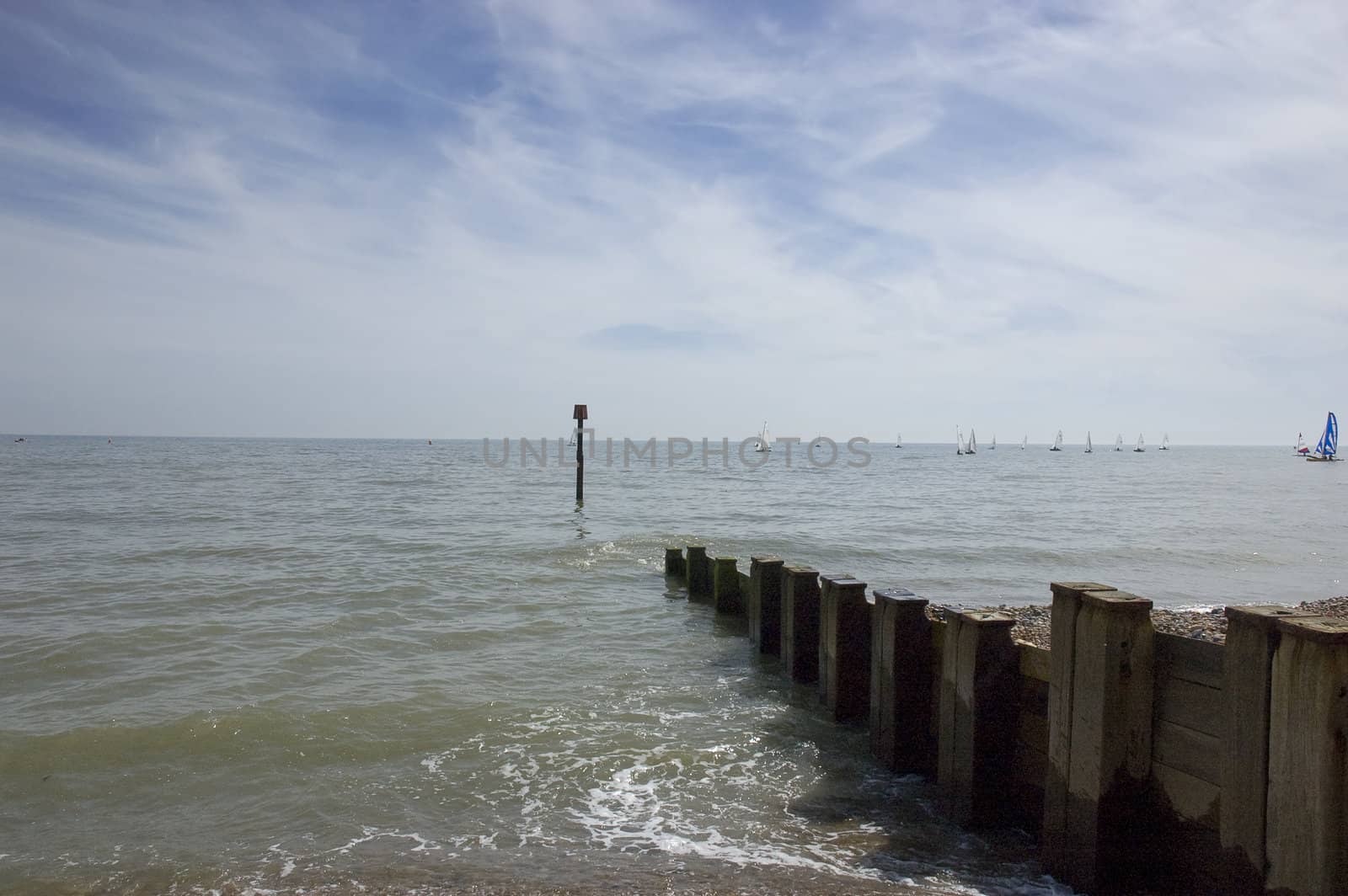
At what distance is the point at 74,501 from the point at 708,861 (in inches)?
1351

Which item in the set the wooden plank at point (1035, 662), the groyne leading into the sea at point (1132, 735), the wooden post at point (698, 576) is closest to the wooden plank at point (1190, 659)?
the groyne leading into the sea at point (1132, 735)

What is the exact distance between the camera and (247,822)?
6191 millimetres

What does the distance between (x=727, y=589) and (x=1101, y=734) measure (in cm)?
838

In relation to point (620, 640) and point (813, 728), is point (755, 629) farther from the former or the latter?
point (813, 728)

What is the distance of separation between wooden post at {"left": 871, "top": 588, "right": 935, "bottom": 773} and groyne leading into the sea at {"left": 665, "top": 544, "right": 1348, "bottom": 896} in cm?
1

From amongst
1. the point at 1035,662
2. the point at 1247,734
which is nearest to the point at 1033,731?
the point at 1035,662

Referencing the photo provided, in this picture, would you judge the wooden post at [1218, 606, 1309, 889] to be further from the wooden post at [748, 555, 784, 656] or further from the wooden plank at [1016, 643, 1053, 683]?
the wooden post at [748, 555, 784, 656]

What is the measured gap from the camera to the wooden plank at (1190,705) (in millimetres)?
4312

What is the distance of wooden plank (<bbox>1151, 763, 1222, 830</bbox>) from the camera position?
14.4ft

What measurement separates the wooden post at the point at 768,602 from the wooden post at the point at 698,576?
3.74 m

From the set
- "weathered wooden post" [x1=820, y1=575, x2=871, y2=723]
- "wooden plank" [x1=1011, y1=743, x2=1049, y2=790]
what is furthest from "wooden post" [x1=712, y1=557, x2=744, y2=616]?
"wooden plank" [x1=1011, y1=743, x2=1049, y2=790]

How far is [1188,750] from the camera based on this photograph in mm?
4465

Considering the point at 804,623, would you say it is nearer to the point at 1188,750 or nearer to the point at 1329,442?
the point at 1188,750

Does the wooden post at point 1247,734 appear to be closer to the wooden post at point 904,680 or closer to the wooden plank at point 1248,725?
the wooden plank at point 1248,725
